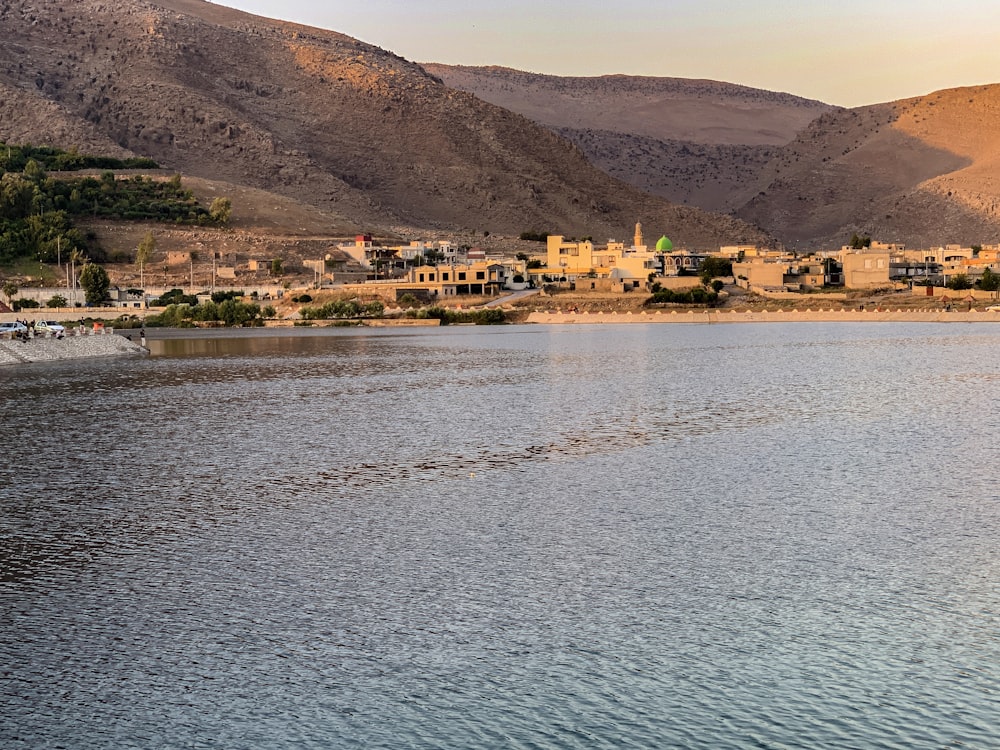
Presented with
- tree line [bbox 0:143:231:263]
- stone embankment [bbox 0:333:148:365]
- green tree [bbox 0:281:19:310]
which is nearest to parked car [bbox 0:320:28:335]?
stone embankment [bbox 0:333:148:365]

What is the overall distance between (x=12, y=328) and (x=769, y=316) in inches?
2453

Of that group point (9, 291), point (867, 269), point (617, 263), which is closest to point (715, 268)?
point (617, 263)

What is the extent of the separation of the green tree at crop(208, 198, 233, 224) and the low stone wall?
56.1 metres

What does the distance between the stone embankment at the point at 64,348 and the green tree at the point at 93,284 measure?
33427 millimetres

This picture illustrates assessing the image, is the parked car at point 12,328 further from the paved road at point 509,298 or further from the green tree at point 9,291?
the paved road at point 509,298

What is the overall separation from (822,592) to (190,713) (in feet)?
28.4

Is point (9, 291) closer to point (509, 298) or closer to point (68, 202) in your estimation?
point (68, 202)

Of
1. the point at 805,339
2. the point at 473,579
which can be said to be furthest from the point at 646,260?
the point at 473,579

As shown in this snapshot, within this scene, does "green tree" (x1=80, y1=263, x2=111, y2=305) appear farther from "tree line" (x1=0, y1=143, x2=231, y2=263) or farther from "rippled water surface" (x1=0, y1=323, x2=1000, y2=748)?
"rippled water surface" (x1=0, y1=323, x2=1000, y2=748)

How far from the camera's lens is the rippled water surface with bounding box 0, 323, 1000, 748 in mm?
12961

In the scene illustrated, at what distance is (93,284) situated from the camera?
12194cm

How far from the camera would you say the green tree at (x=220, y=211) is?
158250mm

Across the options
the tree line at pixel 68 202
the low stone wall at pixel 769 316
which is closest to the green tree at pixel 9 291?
A: the tree line at pixel 68 202

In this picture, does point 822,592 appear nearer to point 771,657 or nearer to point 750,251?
point 771,657
